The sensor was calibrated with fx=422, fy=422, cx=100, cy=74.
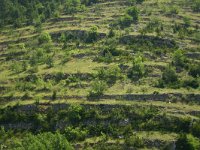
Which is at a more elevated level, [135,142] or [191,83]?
[191,83]

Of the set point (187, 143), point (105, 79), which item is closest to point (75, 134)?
point (105, 79)

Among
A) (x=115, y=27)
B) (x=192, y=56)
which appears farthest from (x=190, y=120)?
(x=115, y=27)

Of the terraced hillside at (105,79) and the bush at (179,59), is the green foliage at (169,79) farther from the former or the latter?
the bush at (179,59)

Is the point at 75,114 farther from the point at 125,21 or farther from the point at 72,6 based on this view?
the point at 72,6

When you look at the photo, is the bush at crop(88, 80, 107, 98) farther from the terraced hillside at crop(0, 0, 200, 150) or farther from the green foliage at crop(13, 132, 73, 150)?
the green foliage at crop(13, 132, 73, 150)

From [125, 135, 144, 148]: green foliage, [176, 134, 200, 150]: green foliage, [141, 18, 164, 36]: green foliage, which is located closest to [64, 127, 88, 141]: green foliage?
[125, 135, 144, 148]: green foliage

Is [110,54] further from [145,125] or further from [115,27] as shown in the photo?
[145,125]

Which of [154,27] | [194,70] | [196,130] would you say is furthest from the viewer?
[154,27]
